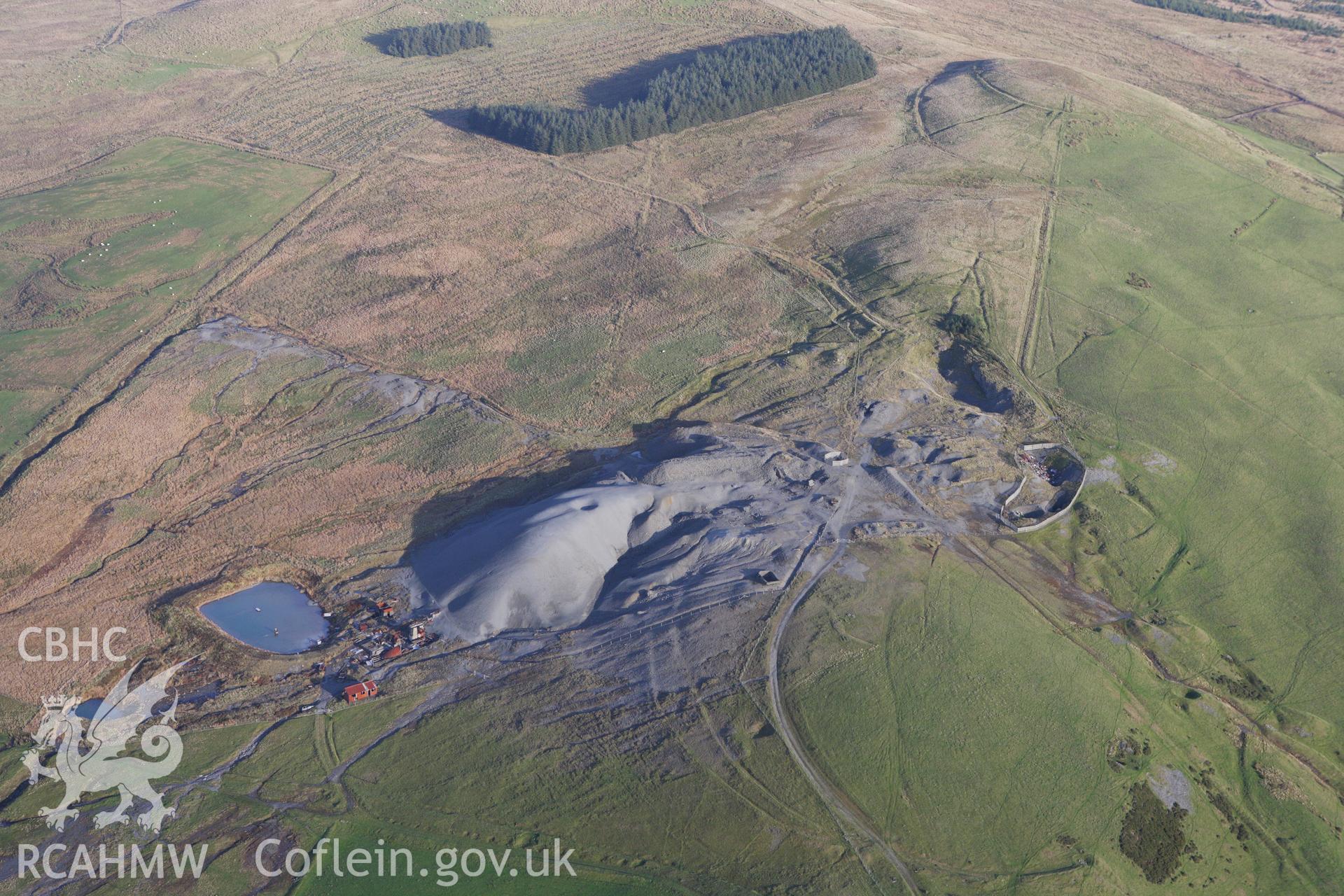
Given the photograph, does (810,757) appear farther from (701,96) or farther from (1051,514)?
(701,96)

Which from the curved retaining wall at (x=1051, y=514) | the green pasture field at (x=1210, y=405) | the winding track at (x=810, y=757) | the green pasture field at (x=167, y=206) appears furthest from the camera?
the green pasture field at (x=167, y=206)

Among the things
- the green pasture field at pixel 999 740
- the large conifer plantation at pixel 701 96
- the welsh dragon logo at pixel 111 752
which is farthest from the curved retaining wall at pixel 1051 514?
the large conifer plantation at pixel 701 96

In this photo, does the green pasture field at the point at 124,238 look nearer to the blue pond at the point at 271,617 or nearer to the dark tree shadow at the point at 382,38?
the blue pond at the point at 271,617

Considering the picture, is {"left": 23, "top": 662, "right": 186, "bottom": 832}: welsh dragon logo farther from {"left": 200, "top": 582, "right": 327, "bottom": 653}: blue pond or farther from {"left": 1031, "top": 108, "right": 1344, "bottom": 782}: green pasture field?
{"left": 1031, "top": 108, "right": 1344, "bottom": 782}: green pasture field

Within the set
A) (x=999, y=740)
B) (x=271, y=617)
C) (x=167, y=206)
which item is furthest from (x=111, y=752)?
(x=167, y=206)

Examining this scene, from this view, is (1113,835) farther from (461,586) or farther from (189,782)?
(189,782)
